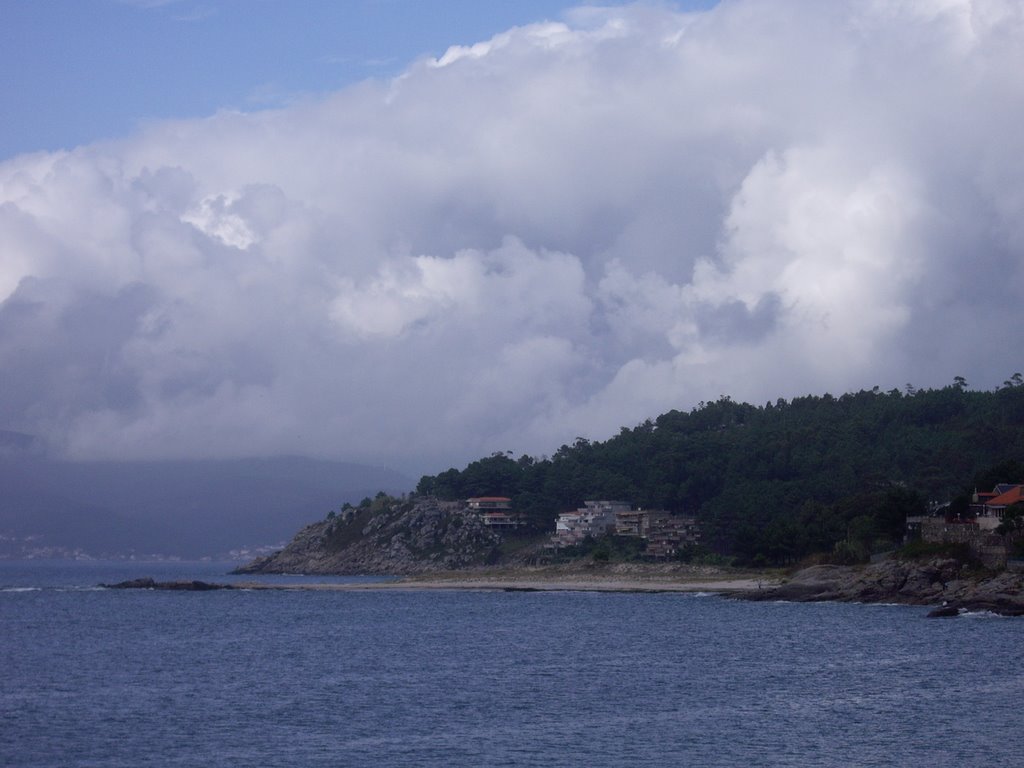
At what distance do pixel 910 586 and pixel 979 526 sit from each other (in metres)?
9.85

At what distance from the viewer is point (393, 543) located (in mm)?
177125

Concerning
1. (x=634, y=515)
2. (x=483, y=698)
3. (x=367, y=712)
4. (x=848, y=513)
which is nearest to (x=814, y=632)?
(x=483, y=698)

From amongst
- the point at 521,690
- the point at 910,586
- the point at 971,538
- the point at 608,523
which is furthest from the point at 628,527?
the point at 521,690

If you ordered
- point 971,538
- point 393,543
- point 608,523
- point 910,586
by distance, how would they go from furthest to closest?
point 393,543, point 608,523, point 971,538, point 910,586

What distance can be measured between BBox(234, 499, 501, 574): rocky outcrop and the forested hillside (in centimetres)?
1083

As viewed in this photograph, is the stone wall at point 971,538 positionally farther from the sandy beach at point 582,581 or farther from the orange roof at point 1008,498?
the sandy beach at point 582,581

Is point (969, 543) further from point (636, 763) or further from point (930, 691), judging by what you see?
point (636, 763)

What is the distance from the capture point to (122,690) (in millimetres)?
52969

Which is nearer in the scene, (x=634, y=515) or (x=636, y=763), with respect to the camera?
(x=636, y=763)

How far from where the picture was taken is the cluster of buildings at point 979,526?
95.8 meters

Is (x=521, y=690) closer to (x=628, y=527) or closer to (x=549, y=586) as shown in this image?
(x=549, y=586)

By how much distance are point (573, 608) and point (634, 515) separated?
62.4 metres

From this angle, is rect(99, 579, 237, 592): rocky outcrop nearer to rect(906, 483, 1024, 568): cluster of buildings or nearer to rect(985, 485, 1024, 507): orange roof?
rect(906, 483, 1024, 568): cluster of buildings

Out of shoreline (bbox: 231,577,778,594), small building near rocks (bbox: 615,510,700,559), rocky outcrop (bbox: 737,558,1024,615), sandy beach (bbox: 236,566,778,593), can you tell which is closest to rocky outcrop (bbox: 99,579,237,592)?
shoreline (bbox: 231,577,778,594)
